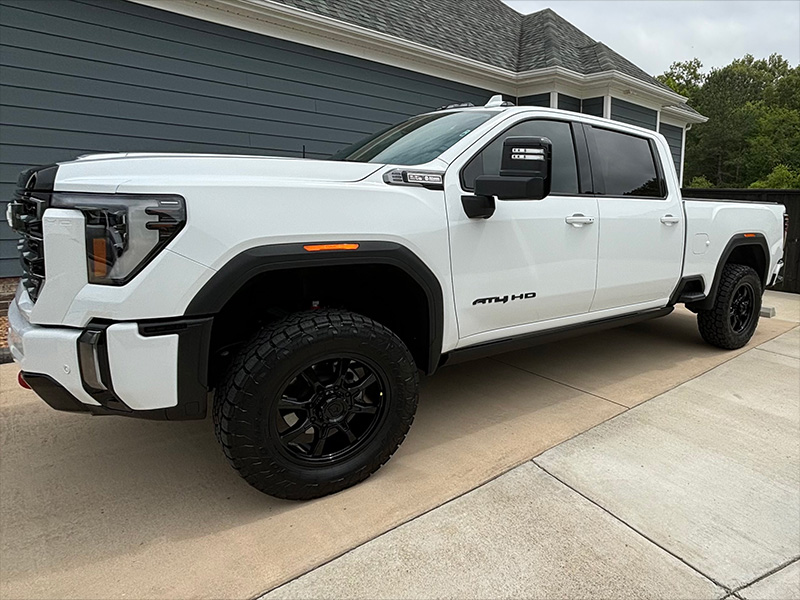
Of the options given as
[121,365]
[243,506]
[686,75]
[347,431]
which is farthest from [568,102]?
[686,75]

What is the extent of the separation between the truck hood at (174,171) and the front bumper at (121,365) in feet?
1.72

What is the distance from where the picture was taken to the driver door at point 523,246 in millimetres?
2719

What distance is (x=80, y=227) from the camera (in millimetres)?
1871

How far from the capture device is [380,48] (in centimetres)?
775

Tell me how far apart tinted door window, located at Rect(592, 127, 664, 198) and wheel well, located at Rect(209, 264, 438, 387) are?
5.63 feet

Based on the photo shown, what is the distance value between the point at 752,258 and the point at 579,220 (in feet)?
9.31

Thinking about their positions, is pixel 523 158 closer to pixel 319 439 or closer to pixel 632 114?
pixel 319 439

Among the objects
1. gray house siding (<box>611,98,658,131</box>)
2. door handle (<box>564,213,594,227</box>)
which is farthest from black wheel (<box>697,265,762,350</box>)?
gray house siding (<box>611,98,658,131</box>)

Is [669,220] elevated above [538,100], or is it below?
below

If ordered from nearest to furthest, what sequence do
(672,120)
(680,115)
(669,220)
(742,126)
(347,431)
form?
(347,431)
(669,220)
(680,115)
(672,120)
(742,126)

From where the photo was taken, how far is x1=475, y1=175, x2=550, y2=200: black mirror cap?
98.5 inches

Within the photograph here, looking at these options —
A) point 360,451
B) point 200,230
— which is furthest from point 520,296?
point 200,230

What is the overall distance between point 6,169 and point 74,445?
12.9 ft

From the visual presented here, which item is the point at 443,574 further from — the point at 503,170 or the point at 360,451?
the point at 503,170
